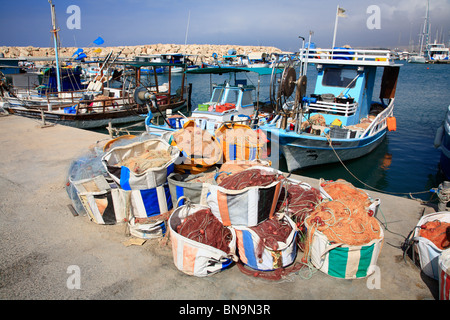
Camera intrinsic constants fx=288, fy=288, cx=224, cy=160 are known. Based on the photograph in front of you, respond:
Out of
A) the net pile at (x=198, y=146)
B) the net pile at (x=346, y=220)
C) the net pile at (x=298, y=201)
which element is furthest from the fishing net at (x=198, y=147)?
the net pile at (x=346, y=220)

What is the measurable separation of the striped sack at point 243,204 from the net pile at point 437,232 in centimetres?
201

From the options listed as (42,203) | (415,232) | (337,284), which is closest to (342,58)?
(415,232)

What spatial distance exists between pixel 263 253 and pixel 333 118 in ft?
27.2

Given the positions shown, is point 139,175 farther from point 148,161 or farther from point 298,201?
point 298,201

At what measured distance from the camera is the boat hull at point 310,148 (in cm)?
894

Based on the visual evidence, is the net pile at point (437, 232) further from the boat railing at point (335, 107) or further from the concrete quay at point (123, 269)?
the boat railing at point (335, 107)

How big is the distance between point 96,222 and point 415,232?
472 centimetres

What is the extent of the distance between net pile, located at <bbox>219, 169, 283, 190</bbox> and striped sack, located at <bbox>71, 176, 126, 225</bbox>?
1745 millimetres

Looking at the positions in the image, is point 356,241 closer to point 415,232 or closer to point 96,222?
point 415,232

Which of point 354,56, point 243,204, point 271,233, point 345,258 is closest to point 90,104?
point 354,56

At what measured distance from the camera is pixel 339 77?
1114 cm

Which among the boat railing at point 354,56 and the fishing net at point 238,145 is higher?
the boat railing at point 354,56

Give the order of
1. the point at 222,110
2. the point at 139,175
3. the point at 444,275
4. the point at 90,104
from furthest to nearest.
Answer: the point at 90,104 → the point at 222,110 → the point at 139,175 → the point at 444,275
